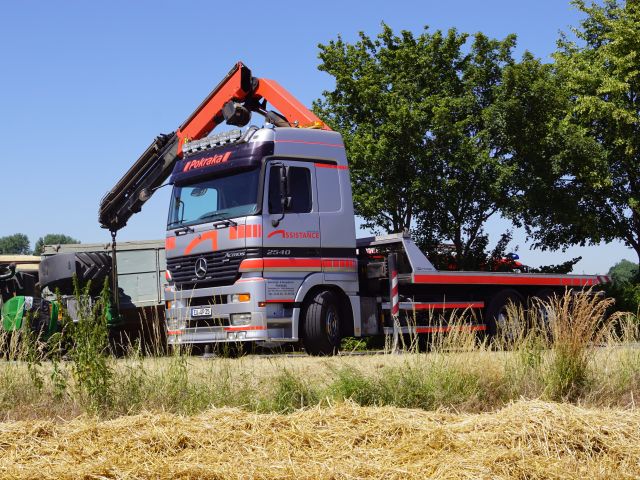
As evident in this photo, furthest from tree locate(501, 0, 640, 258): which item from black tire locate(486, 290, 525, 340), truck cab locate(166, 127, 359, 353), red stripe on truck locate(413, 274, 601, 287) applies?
truck cab locate(166, 127, 359, 353)

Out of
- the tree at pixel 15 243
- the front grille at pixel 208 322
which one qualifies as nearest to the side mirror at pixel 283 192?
the front grille at pixel 208 322

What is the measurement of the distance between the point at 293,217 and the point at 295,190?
43cm

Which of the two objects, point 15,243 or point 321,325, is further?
point 15,243

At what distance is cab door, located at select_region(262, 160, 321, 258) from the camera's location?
1245 cm

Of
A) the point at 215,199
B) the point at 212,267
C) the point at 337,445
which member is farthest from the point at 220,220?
the point at 337,445

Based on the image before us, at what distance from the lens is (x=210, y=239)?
41.9ft

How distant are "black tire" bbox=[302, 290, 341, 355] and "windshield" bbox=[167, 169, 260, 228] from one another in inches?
68.8

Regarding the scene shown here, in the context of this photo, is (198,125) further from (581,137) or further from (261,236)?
(581,137)

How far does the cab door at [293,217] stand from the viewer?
1245 cm

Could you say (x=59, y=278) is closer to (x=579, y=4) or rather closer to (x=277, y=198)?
(x=277, y=198)

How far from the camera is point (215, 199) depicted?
1302cm

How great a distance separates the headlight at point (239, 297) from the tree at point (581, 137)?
16146 millimetres

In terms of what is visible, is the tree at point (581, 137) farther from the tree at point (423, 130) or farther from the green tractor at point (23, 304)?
the green tractor at point (23, 304)

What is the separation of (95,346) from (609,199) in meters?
24.6
